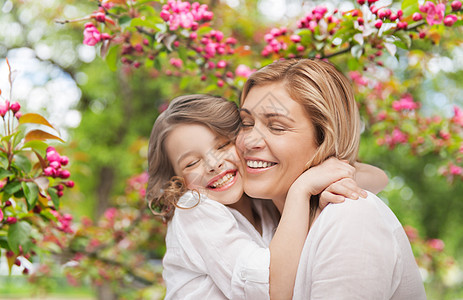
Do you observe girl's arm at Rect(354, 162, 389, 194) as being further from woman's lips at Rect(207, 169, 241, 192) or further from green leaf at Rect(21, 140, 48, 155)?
green leaf at Rect(21, 140, 48, 155)

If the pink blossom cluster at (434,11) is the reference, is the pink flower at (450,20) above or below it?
below

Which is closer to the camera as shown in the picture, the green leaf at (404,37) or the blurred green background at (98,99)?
the green leaf at (404,37)

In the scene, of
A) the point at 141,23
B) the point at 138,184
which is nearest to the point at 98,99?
the point at 138,184

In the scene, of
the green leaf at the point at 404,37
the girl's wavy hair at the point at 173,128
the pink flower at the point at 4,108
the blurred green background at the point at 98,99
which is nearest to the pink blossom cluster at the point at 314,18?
the green leaf at the point at 404,37

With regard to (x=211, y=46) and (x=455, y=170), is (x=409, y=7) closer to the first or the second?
(x=211, y=46)

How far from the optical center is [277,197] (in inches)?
69.2

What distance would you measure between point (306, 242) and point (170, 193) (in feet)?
2.22

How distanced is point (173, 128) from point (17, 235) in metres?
0.80

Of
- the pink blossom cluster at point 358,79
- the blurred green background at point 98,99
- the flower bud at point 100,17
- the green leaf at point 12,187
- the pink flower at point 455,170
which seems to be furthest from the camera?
the blurred green background at point 98,99

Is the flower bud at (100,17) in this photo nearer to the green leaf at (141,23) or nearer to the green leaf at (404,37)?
the green leaf at (141,23)

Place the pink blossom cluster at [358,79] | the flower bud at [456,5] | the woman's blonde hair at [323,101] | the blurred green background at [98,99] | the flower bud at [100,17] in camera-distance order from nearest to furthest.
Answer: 1. the woman's blonde hair at [323,101]
2. the flower bud at [456,5]
3. the flower bud at [100,17]
4. the pink blossom cluster at [358,79]
5. the blurred green background at [98,99]

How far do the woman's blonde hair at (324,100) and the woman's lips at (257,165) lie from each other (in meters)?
0.15

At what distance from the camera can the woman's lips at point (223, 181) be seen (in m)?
1.86

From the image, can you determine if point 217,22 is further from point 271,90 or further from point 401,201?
point 401,201
